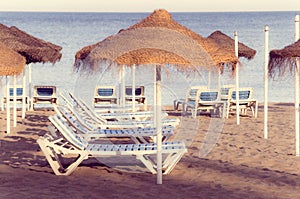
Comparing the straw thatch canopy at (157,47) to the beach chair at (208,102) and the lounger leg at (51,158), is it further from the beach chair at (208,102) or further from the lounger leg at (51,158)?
the beach chair at (208,102)

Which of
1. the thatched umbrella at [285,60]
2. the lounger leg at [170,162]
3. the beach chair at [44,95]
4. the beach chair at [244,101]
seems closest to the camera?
the lounger leg at [170,162]

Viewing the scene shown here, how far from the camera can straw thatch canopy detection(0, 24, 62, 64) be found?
13781mm

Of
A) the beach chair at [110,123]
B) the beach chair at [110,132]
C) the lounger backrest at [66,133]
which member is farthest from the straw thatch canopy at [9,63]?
the lounger backrest at [66,133]

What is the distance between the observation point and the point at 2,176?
28.9ft

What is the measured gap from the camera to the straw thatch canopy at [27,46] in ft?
45.2

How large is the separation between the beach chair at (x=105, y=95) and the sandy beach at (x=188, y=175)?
4843 millimetres

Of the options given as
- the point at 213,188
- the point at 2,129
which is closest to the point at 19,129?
the point at 2,129

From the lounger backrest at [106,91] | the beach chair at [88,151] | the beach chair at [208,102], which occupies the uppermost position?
the lounger backrest at [106,91]

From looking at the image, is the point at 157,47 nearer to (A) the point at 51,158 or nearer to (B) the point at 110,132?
(A) the point at 51,158

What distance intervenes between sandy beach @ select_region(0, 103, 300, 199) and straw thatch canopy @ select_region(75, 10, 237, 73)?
A: 1.35 m

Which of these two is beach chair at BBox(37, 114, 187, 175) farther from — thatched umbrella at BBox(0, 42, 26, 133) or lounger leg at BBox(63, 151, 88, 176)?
thatched umbrella at BBox(0, 42, 26, 133)

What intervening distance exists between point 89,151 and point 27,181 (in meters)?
0.80

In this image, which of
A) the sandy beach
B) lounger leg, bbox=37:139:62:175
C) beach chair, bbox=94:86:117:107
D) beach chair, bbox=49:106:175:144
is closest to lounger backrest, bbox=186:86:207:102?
beach chair, bbox=94:86:117:107

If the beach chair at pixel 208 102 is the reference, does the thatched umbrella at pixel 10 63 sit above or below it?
above
